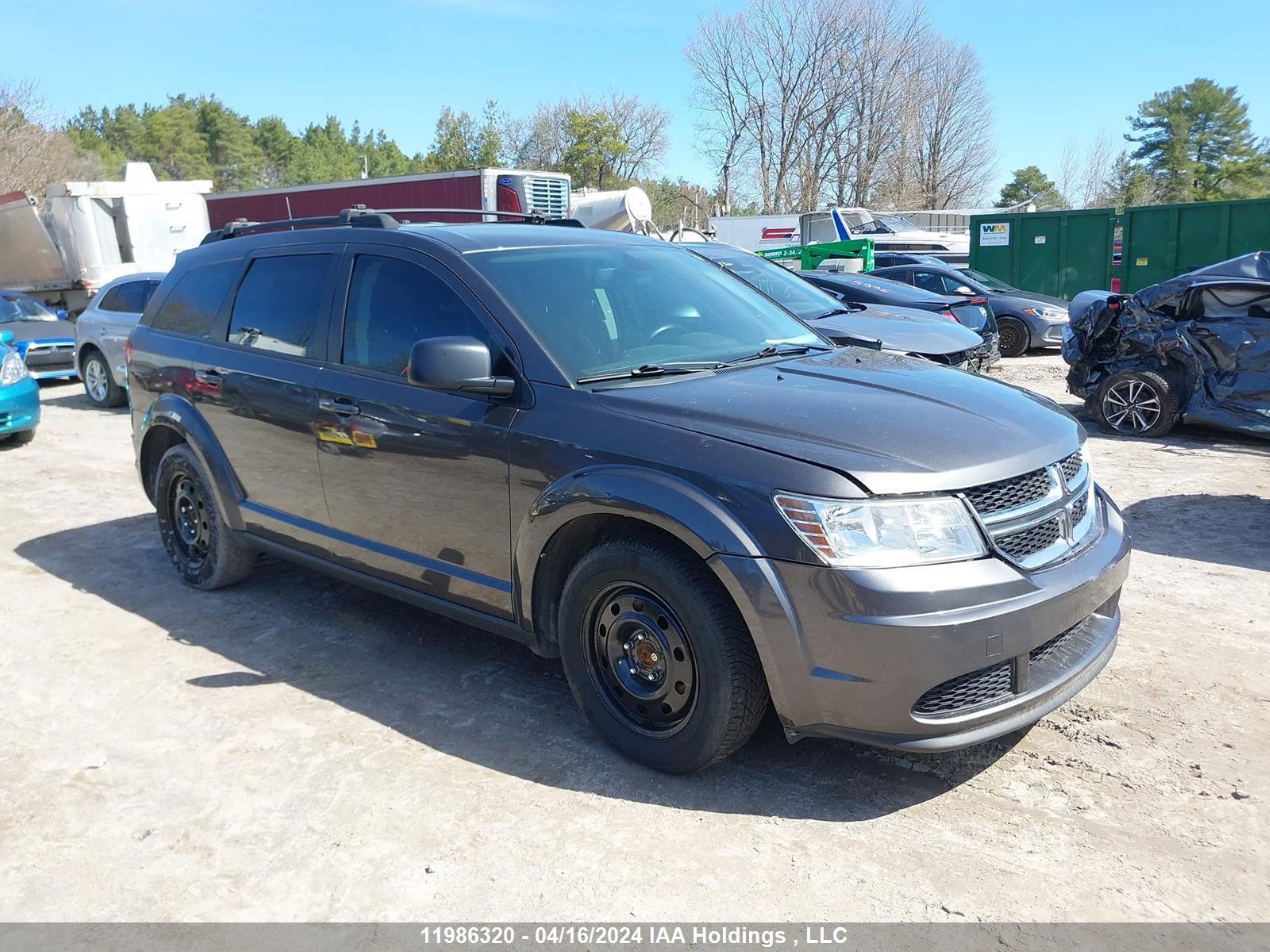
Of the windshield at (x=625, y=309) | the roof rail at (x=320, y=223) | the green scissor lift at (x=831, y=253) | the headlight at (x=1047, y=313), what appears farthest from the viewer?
the green scissor lift at (x=831, y=253)

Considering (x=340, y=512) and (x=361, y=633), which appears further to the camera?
(x=361, y=633)

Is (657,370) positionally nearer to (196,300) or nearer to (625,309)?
(625,309)

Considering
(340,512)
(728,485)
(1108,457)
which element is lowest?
(1108,457)

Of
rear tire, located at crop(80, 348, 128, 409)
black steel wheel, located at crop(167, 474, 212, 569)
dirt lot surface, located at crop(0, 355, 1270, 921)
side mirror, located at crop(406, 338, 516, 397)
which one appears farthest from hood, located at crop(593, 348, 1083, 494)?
rear tire, located at crop(80, 348, 128, 409)

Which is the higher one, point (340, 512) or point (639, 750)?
point (340, 512)

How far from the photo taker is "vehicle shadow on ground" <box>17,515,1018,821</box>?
3379 millimetres

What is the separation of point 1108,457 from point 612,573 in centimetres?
666

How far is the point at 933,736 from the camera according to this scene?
2982mm

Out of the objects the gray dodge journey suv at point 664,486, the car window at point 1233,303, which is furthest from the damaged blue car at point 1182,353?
the gray dodge journey suv at point 664,486

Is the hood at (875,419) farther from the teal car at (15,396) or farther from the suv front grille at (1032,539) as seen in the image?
the teal car at (15,396)

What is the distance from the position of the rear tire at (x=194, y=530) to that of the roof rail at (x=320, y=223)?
1.21 meters

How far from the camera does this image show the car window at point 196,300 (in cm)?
529
